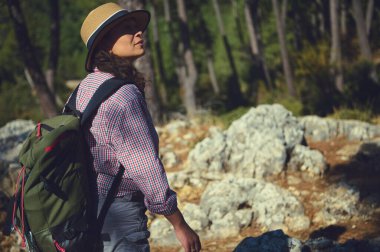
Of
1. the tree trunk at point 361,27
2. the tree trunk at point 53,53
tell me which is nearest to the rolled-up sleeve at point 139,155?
the tree trunk at point 53,53

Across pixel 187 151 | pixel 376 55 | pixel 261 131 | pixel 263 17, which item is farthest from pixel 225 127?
pixel 263 17

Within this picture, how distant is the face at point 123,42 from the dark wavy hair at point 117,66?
3 centimetres

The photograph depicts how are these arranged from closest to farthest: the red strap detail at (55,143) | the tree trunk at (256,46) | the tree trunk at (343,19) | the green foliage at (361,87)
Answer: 1. the red strap detail at (55,143)
2. the green foliage at (361,87)
3. the tree trunk at (343,19)
4. the tree trunk at (256,46)

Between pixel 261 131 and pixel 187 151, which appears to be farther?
pixel 187 151

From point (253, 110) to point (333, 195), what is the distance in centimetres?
205

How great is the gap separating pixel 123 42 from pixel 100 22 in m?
0.13

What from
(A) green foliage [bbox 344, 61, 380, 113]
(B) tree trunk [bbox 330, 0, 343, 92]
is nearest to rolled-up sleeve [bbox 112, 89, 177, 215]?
(A) green foliage [bbox 344, 61, 380, 113]

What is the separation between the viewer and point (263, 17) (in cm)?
3381

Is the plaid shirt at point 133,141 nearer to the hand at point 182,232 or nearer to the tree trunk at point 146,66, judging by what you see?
the hand at point 182,232

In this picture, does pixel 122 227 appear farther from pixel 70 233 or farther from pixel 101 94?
pixel 101 94

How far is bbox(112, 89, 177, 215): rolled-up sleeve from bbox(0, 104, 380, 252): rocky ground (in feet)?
6.78

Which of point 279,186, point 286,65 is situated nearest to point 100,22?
point 279,186

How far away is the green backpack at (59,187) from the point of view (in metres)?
2.13

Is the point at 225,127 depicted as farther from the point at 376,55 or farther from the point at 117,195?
the point at 376,55
